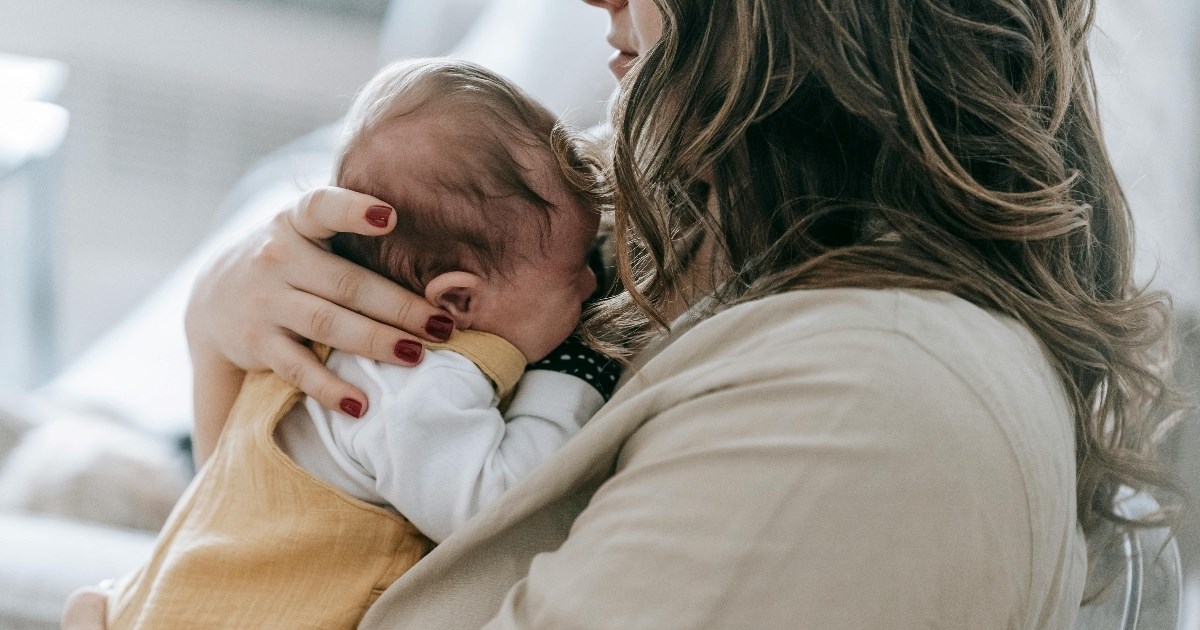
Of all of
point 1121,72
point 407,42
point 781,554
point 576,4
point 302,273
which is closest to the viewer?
point 781,554

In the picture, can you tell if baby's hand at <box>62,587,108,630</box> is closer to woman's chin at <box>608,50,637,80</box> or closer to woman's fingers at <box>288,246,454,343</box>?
woman's fingers at <box>288,246,454,343</box>

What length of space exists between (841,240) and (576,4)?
130cm

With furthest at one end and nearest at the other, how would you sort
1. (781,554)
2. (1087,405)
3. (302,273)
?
(302,273) < (1087,405) < (781,554)

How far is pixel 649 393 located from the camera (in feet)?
2.13

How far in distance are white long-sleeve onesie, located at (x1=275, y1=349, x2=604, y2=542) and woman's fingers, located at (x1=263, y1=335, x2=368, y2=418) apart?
12mm

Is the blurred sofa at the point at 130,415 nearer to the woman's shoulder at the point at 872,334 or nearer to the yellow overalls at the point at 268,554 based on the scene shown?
the yellow overalls at the point at 268,554

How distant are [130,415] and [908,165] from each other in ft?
3.39

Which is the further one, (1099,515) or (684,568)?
(1099,515)

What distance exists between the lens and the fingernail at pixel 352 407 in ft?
2.67

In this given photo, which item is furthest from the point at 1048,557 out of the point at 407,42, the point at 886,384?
the point at 407,42

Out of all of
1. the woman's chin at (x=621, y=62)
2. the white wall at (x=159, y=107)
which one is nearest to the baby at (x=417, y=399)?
the woman's chin at (x=621, y=62)

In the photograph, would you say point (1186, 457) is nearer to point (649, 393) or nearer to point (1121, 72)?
point (1121, 72)

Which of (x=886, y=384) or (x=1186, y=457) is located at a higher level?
(x=886, y=384)

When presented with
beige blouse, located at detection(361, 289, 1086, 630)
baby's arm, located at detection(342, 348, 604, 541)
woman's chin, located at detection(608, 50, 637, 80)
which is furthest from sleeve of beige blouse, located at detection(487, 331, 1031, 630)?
woman's chin, located at detection(608, 50, 637, 80)
